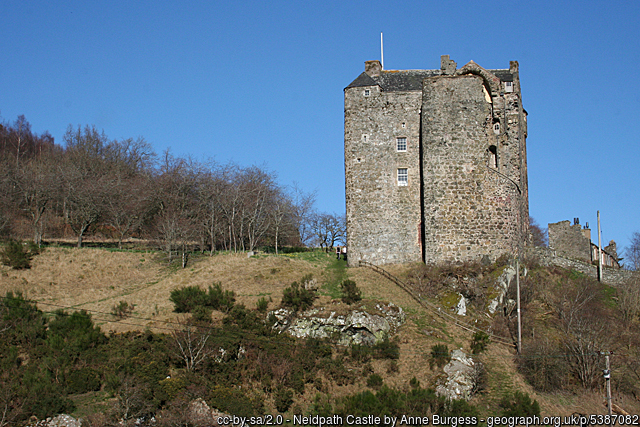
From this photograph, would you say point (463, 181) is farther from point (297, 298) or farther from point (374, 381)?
point (374, 381)

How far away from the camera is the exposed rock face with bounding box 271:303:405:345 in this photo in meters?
31.5

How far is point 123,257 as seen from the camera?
45406mm

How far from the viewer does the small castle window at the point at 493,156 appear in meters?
38.6

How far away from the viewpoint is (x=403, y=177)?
129ft

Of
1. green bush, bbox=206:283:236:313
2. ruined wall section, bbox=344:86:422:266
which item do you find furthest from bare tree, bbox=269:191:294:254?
green bush, bbox=206:283:236:313

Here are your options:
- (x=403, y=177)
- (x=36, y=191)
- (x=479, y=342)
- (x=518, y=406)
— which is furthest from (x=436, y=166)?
(x=36, y=191)

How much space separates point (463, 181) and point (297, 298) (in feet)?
42.2

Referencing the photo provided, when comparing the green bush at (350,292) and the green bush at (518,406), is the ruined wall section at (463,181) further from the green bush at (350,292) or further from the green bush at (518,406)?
the green bush at (518,406)

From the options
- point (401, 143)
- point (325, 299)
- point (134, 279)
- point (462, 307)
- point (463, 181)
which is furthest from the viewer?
point (134, 279)

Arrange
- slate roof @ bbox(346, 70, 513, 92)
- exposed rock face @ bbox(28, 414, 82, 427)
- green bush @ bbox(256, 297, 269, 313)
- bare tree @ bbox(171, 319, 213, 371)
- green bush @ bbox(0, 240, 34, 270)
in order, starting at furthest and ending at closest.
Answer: green bush @ bbox(0, 240, 34, 270), slate roof @ bbox(346, 70, 513, 92), green bush @ bbox(256, 297, 269, 313), bare tree @ bbox(171, 319, 213, 371), exposed rock face @ bbox(28, 414, 82, 427)

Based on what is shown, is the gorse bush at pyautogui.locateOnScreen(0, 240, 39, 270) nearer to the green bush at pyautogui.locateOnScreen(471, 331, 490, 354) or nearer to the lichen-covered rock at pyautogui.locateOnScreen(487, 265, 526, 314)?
the green bush at pyautogui.locateOnScreen(471, 331, 490, 354)

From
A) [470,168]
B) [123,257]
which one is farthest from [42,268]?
[470,168]

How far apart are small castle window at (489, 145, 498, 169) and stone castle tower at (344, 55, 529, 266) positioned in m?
0.06

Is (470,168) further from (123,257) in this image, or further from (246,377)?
(123,257)
